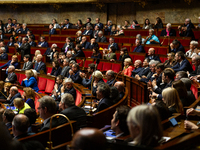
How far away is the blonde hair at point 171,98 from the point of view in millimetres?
2851

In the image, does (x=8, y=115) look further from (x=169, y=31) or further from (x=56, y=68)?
(x=169, y=31)

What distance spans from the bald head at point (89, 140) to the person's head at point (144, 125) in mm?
256

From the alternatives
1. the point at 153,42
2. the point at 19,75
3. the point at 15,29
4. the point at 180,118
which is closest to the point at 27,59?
the point at 19,75

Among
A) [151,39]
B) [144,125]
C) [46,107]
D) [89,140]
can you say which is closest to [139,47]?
[151,39]

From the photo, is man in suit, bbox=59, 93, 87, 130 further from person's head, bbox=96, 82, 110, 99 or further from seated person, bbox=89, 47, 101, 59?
seated person, bbox=89, 47, 101, 59

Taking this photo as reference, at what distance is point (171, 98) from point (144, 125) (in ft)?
4.64

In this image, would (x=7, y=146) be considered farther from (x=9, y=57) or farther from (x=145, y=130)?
(x=9, y=57)

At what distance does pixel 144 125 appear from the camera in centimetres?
153

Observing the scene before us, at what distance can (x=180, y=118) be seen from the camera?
281 cm

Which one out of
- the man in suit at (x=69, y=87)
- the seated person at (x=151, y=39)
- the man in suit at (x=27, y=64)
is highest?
the seated person at (x=151, y=39)

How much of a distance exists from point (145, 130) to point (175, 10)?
31.9 feet

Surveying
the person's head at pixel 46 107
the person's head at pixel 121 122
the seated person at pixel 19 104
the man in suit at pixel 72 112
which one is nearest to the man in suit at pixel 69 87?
the seated person at pixel 19 104

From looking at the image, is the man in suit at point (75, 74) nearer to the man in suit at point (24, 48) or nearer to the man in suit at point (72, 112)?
the man in suit at point (72, 112)

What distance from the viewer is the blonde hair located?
2851 millimetres
